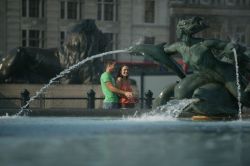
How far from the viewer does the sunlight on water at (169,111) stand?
10617 mm

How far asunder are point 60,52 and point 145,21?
4200cm

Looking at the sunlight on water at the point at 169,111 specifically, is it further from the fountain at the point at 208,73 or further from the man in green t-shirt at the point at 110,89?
the man in green t-shirt at the point at 110,89

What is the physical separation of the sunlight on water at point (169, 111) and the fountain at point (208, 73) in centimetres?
8

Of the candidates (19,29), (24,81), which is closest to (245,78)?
(24,81)

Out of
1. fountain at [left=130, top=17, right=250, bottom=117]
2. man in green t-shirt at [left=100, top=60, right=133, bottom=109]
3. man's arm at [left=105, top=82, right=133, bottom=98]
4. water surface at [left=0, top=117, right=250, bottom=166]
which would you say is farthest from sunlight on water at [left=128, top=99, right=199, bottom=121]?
water surface at [left=0, top=117, right=250, bottom=166]

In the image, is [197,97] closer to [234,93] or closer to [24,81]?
[234,93]

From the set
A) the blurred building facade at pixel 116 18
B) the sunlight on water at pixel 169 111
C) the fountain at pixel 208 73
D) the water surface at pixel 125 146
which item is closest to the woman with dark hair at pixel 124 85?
the sunlight on water at pixel 169 111

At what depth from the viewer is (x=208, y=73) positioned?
10805mm

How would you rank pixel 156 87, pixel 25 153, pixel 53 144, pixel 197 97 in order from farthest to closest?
pixel 156 87
pixel 197 97
pixel 53 144
pixel 25 153

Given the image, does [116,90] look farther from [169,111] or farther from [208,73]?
[208,73]

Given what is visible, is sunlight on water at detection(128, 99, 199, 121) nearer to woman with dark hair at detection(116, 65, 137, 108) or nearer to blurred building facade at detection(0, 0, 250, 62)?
woman with dark hair at detection(116, 65, 137, 108)

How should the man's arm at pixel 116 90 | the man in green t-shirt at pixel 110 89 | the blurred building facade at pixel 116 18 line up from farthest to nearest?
the blurred building facade at pixel 116 18, the man in green t-shirt at pixel 110 89, the man's arm at pixel 116 90

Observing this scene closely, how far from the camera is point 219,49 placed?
10789 mm

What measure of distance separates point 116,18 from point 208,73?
180ft
